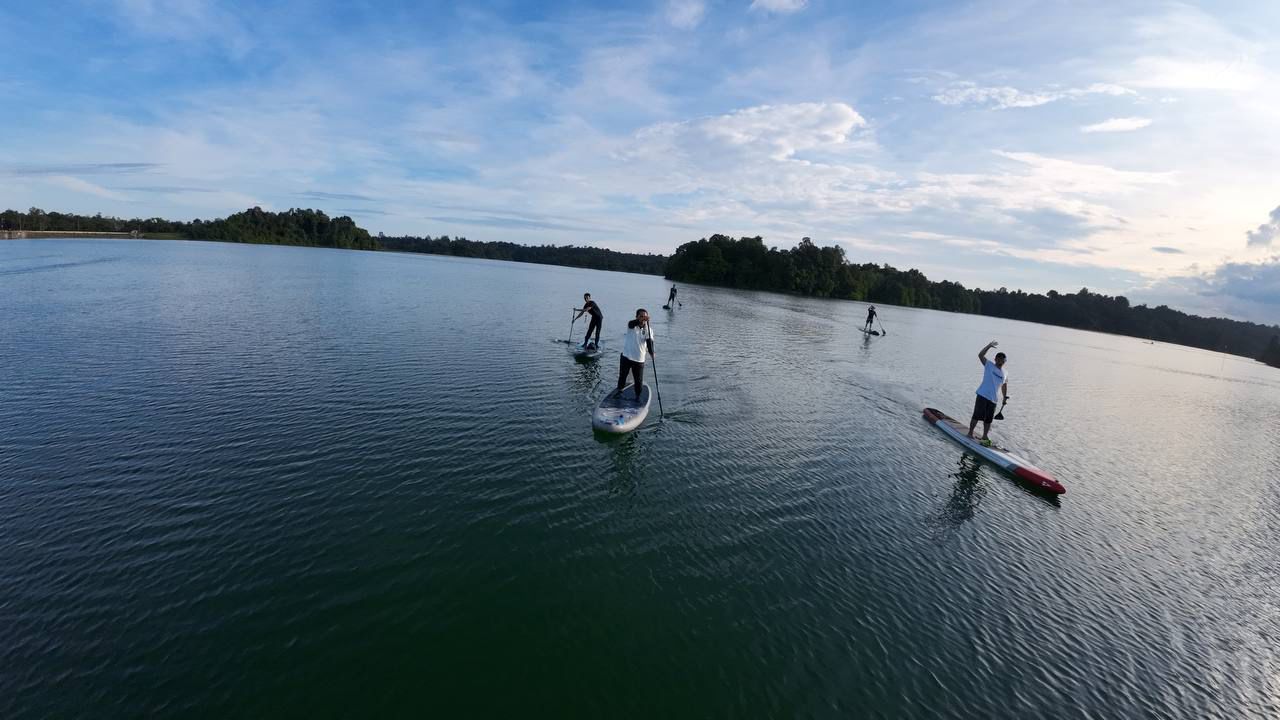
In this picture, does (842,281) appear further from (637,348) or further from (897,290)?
(637,348)

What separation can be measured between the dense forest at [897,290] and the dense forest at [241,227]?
137m

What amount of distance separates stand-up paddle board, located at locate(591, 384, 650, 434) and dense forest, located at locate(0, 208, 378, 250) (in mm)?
214143

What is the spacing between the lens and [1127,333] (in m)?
154

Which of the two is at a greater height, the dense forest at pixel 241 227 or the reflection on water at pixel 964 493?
the dense forest at pixel 241 227

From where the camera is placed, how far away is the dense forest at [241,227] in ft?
496

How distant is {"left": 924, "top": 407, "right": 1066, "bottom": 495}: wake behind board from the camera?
50.0 ft

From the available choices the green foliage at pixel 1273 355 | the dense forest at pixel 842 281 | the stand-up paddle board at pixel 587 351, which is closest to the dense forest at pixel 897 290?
the dense forest at pixel 842 281

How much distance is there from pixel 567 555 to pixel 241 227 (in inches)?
8728

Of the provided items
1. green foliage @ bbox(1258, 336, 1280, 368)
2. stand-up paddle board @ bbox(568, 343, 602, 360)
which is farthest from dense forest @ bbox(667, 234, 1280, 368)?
stand-up paddle board @ bbox(568, 343, 602, 360)

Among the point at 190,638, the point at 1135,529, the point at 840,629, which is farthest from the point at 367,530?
the point at 1135,529

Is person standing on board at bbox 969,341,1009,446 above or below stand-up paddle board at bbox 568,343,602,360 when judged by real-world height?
above

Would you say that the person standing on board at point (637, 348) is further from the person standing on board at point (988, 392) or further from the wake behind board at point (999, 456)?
the wake behind board at point (999, 456)

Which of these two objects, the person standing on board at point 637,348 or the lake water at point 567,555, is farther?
the person standing on board at point 637,348

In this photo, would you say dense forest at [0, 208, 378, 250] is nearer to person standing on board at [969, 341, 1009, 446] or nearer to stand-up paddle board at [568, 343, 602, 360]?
stand-up paddle board at [568, 343, 602, 360]
